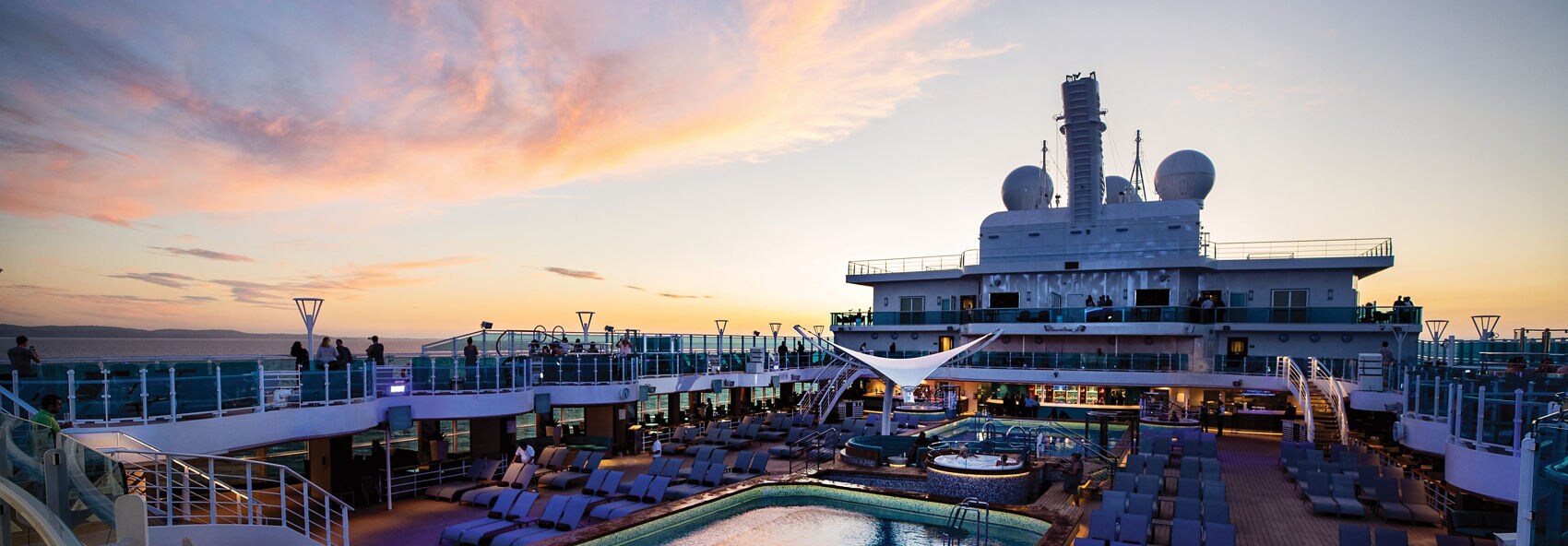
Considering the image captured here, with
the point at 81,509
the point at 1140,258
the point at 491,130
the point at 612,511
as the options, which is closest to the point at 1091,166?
the point at 1140,258

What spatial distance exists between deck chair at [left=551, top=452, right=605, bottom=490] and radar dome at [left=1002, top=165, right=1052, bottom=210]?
25.1 m

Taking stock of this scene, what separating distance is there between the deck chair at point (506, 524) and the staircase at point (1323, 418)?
20828mm

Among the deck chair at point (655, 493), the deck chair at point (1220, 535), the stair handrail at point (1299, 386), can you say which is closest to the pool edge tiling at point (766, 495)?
the deck chair at point (655, 493)

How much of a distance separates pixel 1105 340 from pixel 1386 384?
1285 centimetres

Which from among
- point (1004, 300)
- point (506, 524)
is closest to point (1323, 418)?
point (1004, 300)

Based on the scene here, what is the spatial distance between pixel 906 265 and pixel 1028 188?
22.0 ft

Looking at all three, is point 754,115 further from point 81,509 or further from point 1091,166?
point 1091,166

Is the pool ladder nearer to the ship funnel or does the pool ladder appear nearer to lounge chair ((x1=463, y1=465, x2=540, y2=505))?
lounge chair ((x1=463, y1=465, x2=540, y2=505))

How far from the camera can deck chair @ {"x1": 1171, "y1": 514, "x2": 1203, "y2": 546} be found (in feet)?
34.9

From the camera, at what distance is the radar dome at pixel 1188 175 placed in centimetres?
3212

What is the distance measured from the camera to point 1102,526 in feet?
37.1

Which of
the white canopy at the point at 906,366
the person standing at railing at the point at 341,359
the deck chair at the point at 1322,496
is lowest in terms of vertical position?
the deck chair at the point at 1322,496

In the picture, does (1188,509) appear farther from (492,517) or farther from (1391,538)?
(492,517)

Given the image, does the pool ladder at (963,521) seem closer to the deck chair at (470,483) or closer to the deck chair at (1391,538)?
the deck chair at (1391,538)
